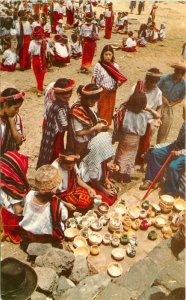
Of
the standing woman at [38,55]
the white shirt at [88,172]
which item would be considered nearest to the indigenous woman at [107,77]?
the white shirt at [88,172]

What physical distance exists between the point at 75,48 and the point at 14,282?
430 inches

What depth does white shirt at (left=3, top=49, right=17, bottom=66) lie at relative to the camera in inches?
431

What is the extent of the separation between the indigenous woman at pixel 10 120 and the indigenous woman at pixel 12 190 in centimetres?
21

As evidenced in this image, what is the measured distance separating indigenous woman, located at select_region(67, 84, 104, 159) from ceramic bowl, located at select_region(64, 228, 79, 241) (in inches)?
52.6

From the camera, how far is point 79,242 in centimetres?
502

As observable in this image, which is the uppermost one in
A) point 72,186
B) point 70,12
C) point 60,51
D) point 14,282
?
point 70,12

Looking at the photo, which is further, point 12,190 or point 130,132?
point 130,132

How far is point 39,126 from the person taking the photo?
8.29 m

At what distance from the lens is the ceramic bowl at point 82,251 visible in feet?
16.0

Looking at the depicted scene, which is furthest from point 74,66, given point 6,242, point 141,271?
point 141,271

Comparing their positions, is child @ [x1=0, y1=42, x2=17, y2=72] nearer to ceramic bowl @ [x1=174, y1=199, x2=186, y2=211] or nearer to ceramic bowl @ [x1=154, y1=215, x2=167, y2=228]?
ceramic bowl @ [x1=174, y1=199, x2=186, y2=211]

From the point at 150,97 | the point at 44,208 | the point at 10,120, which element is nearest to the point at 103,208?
the point at 44,208

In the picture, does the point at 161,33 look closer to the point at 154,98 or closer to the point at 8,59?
the point at 8,59

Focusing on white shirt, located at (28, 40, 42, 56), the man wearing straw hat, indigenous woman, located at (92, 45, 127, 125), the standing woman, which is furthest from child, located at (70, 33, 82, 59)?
the man wearing straw hat
